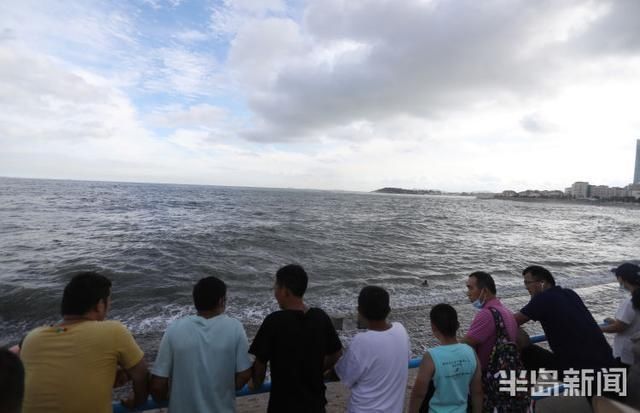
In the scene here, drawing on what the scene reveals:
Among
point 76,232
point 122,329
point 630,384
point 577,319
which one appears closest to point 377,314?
point 122,329

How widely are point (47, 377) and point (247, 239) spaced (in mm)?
21515

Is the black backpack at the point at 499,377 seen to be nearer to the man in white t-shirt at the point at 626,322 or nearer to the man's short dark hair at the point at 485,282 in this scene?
the man's short dark hair at the point at 485,282

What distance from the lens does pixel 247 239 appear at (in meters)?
23.2

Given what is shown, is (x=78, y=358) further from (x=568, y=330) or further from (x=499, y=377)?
(x=568, y=330)

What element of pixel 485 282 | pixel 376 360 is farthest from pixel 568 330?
pixel 376 360

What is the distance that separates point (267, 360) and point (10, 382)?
1.59 m

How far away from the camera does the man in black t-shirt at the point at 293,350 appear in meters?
2.41

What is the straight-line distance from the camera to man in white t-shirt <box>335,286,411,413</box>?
8.51 feet

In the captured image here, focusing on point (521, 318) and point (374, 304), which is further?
point (521, 318)

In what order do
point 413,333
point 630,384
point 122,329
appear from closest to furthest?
point 122,329
point 630,384
point 413,333

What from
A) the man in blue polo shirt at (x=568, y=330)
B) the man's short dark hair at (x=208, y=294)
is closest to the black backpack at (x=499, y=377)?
the man in blue polo shirt at (x=568, y=330)

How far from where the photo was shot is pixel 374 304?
2594mm

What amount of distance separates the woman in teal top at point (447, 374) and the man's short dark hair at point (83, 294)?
95.5 inches

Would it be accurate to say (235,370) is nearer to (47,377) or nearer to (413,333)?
(47,377)
